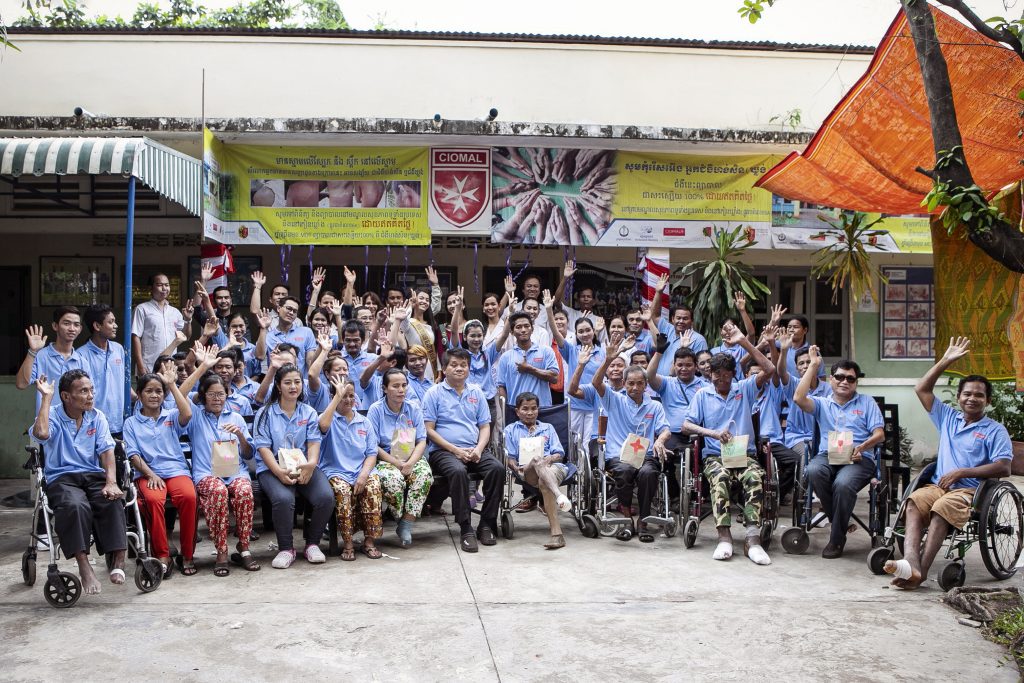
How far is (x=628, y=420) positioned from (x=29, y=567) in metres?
4.06

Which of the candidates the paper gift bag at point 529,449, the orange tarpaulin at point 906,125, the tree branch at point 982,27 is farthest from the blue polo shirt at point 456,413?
the tree branch at point 982,27

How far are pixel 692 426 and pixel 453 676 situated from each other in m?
3.15

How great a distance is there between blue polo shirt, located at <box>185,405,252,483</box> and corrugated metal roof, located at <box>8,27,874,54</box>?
5270mm

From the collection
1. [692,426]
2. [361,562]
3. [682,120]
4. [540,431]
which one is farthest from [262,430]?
[682,120]

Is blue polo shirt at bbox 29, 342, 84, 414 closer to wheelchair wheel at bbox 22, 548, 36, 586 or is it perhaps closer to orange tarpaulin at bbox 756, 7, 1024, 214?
wheelchair wheel at bbox 22, 548, 36, 586

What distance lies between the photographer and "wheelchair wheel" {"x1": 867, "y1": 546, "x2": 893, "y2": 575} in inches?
231

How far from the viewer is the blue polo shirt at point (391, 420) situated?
6613 mm

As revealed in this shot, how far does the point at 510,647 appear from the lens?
177 inches

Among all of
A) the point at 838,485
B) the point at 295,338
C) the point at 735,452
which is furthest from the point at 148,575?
the point at 838,485

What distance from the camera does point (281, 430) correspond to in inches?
243

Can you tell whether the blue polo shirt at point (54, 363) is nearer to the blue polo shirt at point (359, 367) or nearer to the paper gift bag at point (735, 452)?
the blue polo shirt at point (359, 367)

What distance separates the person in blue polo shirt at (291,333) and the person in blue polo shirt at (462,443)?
1495mm

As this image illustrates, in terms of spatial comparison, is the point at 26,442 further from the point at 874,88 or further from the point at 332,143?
the point at 874,88

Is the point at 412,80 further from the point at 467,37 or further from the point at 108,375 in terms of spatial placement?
the point at 108,375
